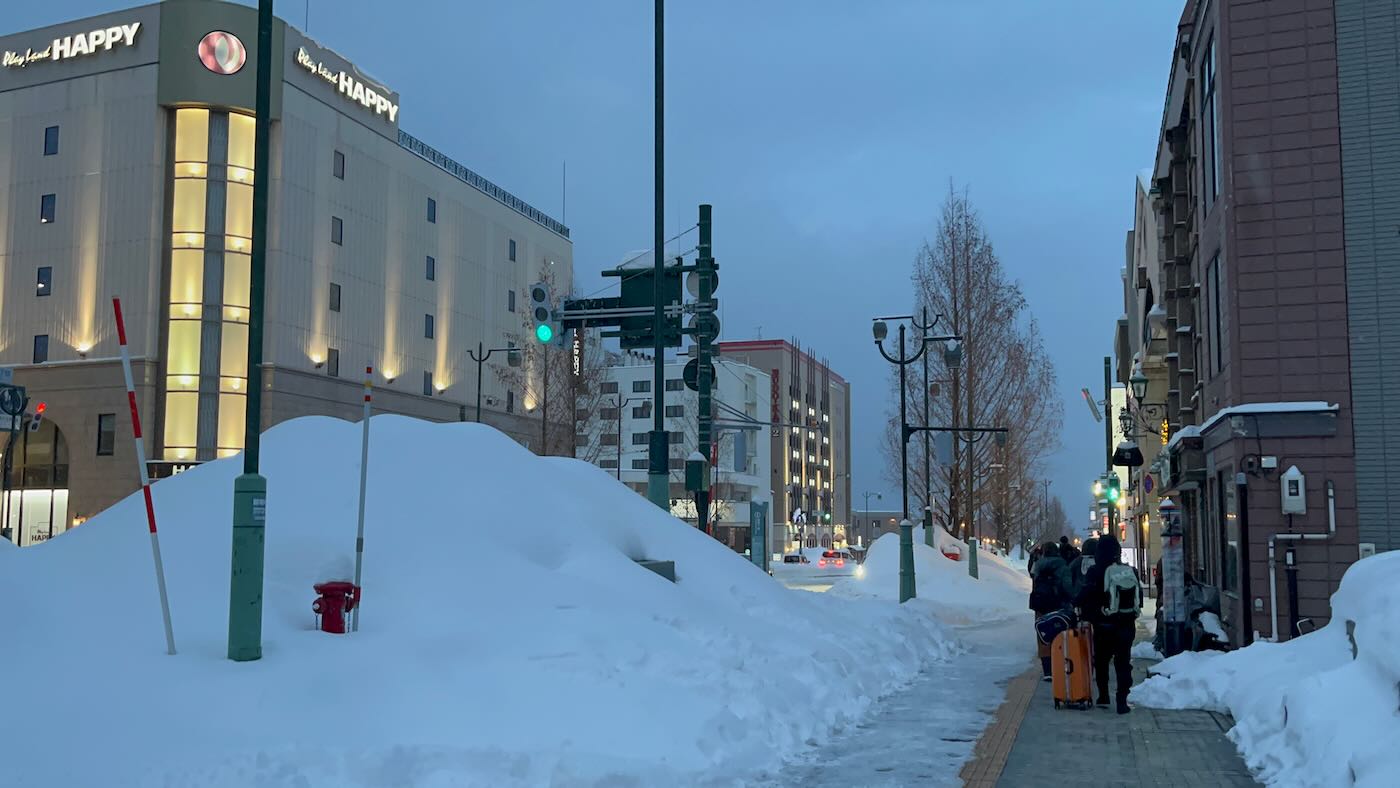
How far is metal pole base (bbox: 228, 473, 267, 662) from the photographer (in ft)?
29.8

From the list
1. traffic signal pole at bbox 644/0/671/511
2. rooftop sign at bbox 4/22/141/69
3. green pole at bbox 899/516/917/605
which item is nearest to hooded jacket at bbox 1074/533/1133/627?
traffic signal pole at bbox 644/0/671/511

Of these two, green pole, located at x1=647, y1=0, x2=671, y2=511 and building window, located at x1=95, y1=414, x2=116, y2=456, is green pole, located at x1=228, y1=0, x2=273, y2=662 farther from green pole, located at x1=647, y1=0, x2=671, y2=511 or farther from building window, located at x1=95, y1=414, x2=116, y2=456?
building window, located at x1=95, y1=414, x2=116, y2=456

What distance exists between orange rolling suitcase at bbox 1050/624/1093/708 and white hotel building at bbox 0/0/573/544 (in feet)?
140

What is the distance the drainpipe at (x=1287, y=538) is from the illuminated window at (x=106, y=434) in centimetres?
4737

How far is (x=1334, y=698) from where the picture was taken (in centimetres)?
902

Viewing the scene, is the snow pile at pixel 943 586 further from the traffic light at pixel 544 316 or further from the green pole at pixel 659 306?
the traffic light at pixel 544 316

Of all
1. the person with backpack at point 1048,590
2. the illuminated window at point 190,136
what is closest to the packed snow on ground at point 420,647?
the person with backpack at point 1048,590

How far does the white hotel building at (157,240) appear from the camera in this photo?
50750 millimetres

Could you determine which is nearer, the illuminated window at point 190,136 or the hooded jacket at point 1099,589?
the hooded jacket at point 1099,589

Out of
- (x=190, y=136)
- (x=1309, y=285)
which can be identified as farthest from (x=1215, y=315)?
(x=190, y=136)

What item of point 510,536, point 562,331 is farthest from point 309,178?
point 510,536

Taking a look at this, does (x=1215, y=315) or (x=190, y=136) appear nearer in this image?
(x=1215, y=315)

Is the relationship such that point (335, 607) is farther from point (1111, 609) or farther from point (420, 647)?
point (1111, 609)

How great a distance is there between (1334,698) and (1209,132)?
1228 centimetres
